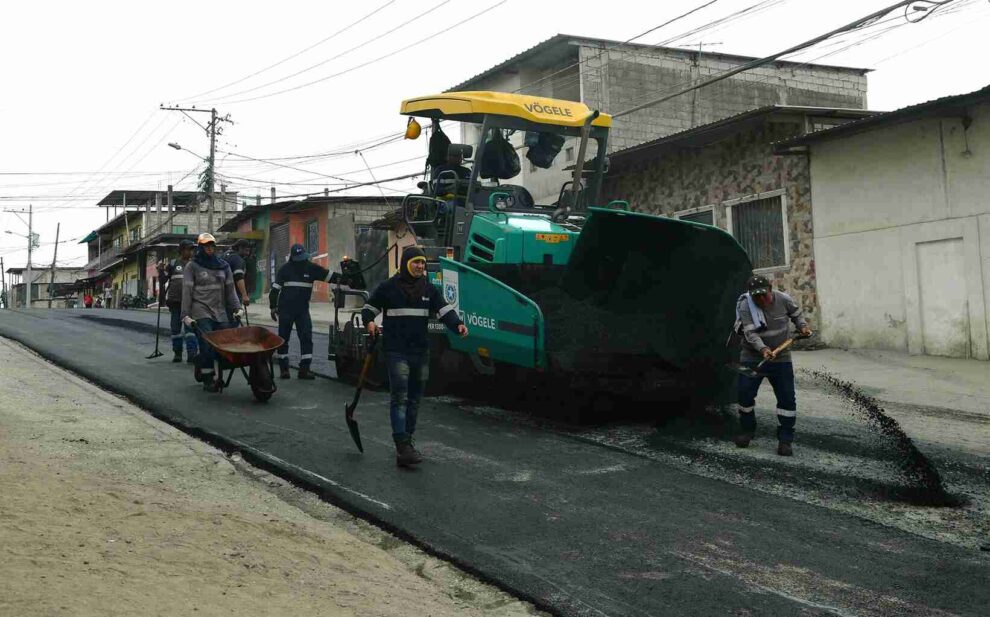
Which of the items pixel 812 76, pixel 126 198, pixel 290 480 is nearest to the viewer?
pixel 290 480

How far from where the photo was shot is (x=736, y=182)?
19.5 m

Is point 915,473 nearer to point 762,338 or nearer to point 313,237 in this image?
point 762,338

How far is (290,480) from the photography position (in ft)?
23.6

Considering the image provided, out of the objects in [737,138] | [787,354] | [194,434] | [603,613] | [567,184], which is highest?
[737,138]

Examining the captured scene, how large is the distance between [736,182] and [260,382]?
40.9 feet

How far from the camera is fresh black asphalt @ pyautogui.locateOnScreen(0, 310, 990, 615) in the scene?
479cm

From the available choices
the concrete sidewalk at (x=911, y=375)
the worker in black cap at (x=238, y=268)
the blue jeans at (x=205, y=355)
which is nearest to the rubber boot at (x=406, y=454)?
the blue jeans at (x=205, y=355)

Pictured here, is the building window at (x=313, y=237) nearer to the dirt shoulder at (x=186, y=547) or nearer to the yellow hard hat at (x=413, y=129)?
the yellow hard hat at (x=413, y=129)

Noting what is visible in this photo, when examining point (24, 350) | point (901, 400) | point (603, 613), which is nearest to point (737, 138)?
point (901, 400)

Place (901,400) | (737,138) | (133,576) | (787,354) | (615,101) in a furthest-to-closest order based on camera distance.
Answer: (615,101) → (737,138) → (901,400) → (787,354) → (133,576)

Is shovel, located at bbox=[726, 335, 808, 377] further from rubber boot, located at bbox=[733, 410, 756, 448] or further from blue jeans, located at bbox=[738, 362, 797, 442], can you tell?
rubber boot, located at bbox=[733, 410, 756, 448]

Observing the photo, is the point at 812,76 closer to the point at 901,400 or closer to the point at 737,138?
the point at 737,138

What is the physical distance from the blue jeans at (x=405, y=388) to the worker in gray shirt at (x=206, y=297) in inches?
167

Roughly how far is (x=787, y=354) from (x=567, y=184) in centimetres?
351
